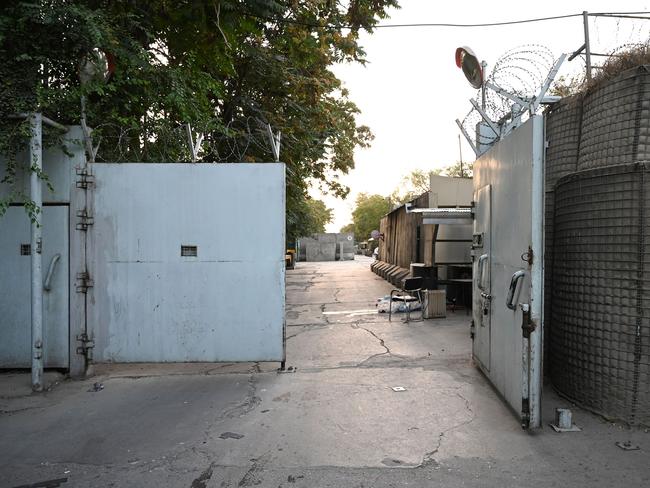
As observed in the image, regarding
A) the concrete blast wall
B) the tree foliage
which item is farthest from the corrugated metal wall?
the concrete blast wall

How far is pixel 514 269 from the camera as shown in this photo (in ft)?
14.1

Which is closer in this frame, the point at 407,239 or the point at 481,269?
Result: the point at 481,269

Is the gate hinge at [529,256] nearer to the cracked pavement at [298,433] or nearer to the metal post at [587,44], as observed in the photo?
the cracked pavement at [298,433]

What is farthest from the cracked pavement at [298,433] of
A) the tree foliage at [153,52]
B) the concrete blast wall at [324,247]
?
the concrete blast wall at [324,247]

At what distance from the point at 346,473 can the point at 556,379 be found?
2.84m

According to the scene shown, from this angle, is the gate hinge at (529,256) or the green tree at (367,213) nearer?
the gate hinge at (529,256)

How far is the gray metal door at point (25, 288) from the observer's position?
5.58 meters

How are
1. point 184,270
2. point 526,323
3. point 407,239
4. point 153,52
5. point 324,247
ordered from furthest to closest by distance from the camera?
point 324,247
point 407,239
point 153,52
point 184,270
point 526,323

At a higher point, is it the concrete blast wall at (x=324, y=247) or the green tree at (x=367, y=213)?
the green tree at (x=367, y=213)

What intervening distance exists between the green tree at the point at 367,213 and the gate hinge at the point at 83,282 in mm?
67154

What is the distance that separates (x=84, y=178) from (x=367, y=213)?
236ft

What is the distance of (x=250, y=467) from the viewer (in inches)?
135

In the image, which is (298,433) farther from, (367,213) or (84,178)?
(367,213)

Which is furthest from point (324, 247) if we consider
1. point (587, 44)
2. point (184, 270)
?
point (587, 44)
